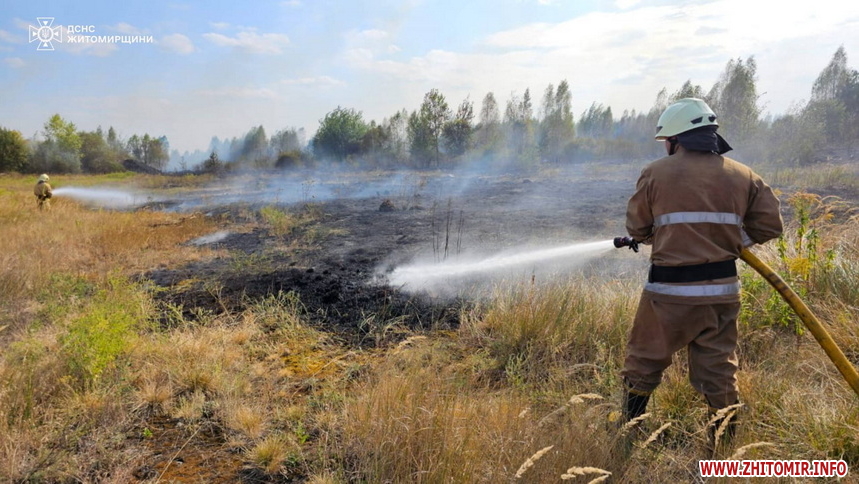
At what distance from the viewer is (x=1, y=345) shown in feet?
13.0

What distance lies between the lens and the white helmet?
7.52 ft

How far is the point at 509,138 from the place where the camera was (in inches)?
1900

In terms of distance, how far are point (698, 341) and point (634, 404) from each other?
0.50 metres

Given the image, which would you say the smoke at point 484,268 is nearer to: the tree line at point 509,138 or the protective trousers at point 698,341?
the protective trousers at point 698,341

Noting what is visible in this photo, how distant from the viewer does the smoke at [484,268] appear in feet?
19.1

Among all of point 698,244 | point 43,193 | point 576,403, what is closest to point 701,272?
point 698,244

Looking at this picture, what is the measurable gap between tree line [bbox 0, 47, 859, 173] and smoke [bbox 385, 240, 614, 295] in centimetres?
2748

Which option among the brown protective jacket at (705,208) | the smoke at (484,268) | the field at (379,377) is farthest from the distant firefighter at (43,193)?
the brown protective jacket at (705,208)

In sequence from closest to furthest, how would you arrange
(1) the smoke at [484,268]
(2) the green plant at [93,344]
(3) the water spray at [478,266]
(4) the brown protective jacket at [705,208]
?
(4) the brown protective jacket at [705,208] < (2) the green plant at [93,344] < (1) the smoke at [484,268] < (3) the water spray at [478,266]

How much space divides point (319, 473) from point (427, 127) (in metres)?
39.2

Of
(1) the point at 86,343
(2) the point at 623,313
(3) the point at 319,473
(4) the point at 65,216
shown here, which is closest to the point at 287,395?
(3) the point at 319,473

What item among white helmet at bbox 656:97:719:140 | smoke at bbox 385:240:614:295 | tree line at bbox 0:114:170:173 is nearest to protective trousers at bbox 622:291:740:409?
white helmet at bbox 656:97:719:140

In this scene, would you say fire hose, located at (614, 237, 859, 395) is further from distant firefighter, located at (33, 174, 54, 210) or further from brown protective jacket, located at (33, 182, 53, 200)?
brown protective jacket, located at (33, 182, 53, 200)

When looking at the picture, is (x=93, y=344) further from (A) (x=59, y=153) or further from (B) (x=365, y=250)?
(A) (x=59, y=153)
